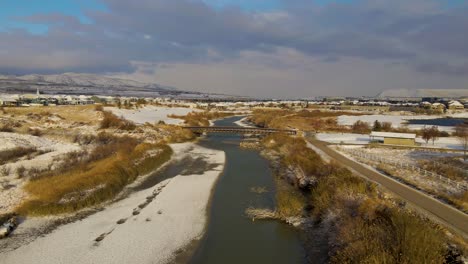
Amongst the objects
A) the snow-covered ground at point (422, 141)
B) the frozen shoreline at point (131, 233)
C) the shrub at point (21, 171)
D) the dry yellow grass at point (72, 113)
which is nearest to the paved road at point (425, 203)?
the frozen shoreline at point (131, 233)

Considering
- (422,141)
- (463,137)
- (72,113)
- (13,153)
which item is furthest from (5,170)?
(463,137)

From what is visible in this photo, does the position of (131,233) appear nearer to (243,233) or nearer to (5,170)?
(243,233)

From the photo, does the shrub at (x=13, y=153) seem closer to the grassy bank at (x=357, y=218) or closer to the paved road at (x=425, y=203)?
the grassy bank at (x=357, y=218)

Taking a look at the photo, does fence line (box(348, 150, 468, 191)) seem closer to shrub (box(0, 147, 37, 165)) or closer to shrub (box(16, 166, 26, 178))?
shrub (box(16, 166, 26, 178))

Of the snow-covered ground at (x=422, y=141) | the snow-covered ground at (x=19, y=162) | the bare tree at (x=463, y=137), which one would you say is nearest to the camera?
the snow-covered ground at (x=19, y=162)

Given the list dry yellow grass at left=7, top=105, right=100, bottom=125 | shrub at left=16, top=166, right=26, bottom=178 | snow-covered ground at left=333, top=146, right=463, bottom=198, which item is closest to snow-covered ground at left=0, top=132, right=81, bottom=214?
shrub at left=16, top=166, right=26, bottom=178
